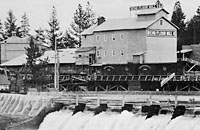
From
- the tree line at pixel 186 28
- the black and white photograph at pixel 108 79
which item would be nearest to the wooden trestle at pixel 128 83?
→ the black and white photograph at pixel 108 79

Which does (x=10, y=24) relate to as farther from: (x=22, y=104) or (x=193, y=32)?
(x=22, y=104)

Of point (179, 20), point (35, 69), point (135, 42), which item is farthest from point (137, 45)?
point (179, 20)

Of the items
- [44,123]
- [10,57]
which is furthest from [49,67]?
[44,123]

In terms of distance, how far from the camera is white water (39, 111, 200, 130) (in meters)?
34.4

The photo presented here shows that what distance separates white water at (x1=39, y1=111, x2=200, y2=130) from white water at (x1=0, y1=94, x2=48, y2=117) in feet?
19.1

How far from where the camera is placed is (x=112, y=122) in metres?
38.8

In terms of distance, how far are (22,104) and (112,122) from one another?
19.0 m

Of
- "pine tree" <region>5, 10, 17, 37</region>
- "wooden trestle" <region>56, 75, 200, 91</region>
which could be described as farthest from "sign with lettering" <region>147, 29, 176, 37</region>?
"pine tree" <region>5, 10, 17, 37</region>

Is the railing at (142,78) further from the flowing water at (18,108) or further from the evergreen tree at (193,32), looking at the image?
the evergreen tree at (193,32)

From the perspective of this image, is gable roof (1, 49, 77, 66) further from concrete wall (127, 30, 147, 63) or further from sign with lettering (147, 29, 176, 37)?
sign with lettering (147, 29, 176, 37)

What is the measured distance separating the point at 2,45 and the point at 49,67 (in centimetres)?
2784

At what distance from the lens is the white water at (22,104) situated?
52.0m

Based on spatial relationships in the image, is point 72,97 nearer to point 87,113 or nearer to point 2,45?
point 87,113

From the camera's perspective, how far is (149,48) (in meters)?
80.8
